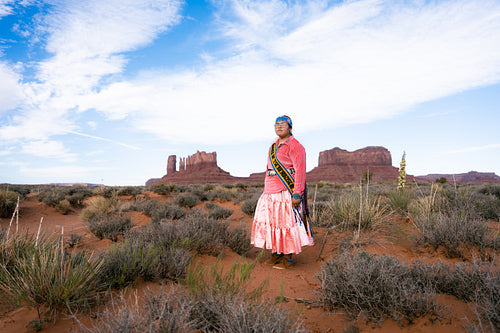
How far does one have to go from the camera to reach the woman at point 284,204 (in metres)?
4.10

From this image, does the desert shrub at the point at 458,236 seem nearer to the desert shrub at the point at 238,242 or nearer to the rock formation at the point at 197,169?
the desert shrub at the point at 238,242

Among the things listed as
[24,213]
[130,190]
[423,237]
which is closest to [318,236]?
[423,237]

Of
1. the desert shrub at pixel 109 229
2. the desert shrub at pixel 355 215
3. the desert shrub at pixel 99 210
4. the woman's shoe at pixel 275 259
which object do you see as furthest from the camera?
the desert shrub at pixel 99 210

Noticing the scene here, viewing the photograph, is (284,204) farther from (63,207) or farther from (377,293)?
Result: (63,207)

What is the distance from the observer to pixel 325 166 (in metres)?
94.4

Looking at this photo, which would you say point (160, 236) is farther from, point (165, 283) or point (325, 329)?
point (325, 329)

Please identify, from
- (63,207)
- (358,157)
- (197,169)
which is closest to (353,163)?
(358,157)

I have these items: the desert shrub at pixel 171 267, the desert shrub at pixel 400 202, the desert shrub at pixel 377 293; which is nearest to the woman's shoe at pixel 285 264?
the desert shrub at pixel 377 293

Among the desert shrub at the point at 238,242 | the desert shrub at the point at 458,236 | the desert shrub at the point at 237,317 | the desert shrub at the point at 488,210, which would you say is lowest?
the desert shrub at the point at 238,242

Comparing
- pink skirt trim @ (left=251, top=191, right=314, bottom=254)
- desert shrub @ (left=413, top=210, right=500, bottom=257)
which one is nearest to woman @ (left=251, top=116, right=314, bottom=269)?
pink skirt trim @ (left=251, top=191, right=314, bottom=254)

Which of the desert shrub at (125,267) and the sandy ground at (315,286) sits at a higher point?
the desert shrub at (125,267)

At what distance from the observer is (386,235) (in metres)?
5.23

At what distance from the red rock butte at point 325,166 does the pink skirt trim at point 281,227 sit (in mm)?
79101

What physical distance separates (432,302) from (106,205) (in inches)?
385
